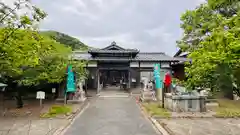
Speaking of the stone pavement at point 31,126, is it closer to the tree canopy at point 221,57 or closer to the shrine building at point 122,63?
the tree canopy at point 221,57

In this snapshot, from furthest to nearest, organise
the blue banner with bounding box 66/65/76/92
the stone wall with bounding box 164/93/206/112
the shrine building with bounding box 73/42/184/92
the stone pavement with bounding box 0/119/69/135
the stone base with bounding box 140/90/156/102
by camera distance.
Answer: the shrine building with bounding box 73/42/184/92 < the stone base with bounding box 140/90/156/102 < the blue banner with bounding box 66/65/76/92 < the stone wall with bounding box 164/93/206/112 < the stone pavement with bounding box 0/119/69/135

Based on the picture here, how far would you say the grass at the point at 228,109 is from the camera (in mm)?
11797

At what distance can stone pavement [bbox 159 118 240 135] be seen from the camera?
838cm

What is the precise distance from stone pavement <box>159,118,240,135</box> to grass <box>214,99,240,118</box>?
3.32ft

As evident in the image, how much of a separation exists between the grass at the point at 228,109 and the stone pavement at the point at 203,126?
101 centimetres

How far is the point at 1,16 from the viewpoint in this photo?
5.59 m

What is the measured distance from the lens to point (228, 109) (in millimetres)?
13469

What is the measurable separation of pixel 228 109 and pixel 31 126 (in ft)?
39.6

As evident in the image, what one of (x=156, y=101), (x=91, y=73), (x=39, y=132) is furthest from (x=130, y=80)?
(x=39, y=132)

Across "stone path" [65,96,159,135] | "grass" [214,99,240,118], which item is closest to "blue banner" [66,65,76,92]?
"stone path" [65,96,159,135]

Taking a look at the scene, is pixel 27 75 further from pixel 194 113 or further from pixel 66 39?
pixel 66 39

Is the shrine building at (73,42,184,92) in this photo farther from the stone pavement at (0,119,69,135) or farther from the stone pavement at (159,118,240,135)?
the stone pavement at (159,118,240,135)

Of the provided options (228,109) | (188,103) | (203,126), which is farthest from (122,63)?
(203,126)

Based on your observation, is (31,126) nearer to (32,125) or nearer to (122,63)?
(32,125)
